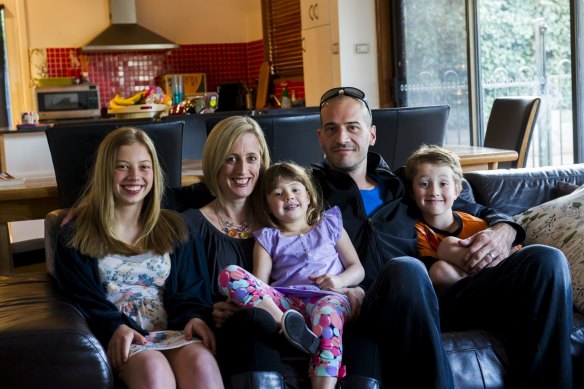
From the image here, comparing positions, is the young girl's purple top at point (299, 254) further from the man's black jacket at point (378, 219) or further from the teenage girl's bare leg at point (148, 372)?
the teenage girl's bare leg at point (148, 372)

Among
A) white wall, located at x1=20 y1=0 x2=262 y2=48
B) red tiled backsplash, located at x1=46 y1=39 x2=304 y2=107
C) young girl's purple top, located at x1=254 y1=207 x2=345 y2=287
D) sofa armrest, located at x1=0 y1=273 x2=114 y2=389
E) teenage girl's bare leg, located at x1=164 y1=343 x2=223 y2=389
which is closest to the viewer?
sofa armrest, located at x1=0 y1=273 x2=114 y2=389

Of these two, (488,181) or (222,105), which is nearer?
(488,181)

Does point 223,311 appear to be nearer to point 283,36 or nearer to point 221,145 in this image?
point 221,145

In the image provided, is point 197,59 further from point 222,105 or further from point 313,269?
point 313,269

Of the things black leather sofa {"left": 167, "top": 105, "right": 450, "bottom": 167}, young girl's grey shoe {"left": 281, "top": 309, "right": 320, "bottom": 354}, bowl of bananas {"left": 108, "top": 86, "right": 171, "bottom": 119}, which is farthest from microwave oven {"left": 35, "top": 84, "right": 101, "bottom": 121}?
young girl's grey shoe {"left": 281, "top": 309, "right": 320, "bottom": 354}

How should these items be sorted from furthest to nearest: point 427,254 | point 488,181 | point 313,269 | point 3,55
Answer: point 3,55, point 488,181, point 427,254, point 313,269

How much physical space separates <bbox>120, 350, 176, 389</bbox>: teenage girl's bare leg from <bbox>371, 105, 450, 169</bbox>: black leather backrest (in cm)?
164

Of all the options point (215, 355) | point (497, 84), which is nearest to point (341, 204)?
point (215, 355)

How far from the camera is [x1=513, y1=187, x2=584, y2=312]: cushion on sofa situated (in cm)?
Answer: 286

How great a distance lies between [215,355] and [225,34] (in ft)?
24.4

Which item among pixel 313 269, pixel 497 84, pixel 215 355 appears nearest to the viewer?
pixel 215 355

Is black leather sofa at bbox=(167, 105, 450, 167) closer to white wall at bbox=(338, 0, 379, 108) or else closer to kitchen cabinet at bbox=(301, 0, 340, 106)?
white wall at bbox=(338, 0, 379, 108)

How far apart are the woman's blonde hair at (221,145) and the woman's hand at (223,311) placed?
1.47 feet

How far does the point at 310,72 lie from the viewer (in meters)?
7.71
